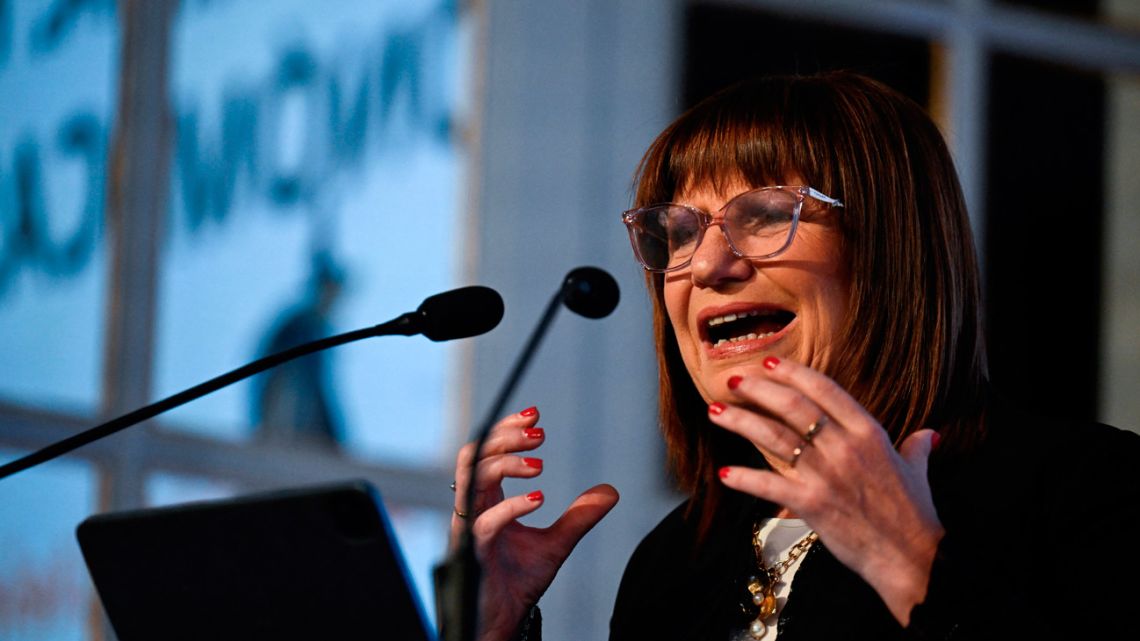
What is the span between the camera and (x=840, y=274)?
175 centimetres

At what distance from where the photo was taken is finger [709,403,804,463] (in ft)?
4.15

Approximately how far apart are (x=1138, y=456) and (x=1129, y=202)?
3.19m

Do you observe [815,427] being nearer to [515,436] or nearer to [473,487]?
[473,487]

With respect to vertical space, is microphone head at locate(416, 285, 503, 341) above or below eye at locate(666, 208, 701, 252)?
below

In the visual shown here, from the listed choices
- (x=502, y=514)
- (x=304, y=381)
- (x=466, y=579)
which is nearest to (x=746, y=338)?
(x=502, y=514)

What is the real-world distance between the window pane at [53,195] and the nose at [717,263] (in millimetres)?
1577

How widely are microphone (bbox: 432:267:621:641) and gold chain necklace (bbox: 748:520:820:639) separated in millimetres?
374

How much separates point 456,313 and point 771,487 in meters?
0.48

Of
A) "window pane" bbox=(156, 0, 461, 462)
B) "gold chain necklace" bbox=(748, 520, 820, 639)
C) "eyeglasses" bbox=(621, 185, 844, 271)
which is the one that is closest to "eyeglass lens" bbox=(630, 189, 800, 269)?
"eyeglasses" bbox=(621, 185, 844, 271)

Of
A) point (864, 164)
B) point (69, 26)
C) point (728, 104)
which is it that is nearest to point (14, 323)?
point (69, 26)

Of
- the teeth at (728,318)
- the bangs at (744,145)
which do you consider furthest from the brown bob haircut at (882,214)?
the teeth at (728,318)

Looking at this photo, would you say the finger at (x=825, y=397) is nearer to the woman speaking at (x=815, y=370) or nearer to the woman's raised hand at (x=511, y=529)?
the woman speaking at (x=815, y=370)

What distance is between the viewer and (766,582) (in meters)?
1.70

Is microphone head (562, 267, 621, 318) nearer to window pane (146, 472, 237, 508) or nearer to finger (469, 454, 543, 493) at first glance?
finger (469, 454, 543, 493)
